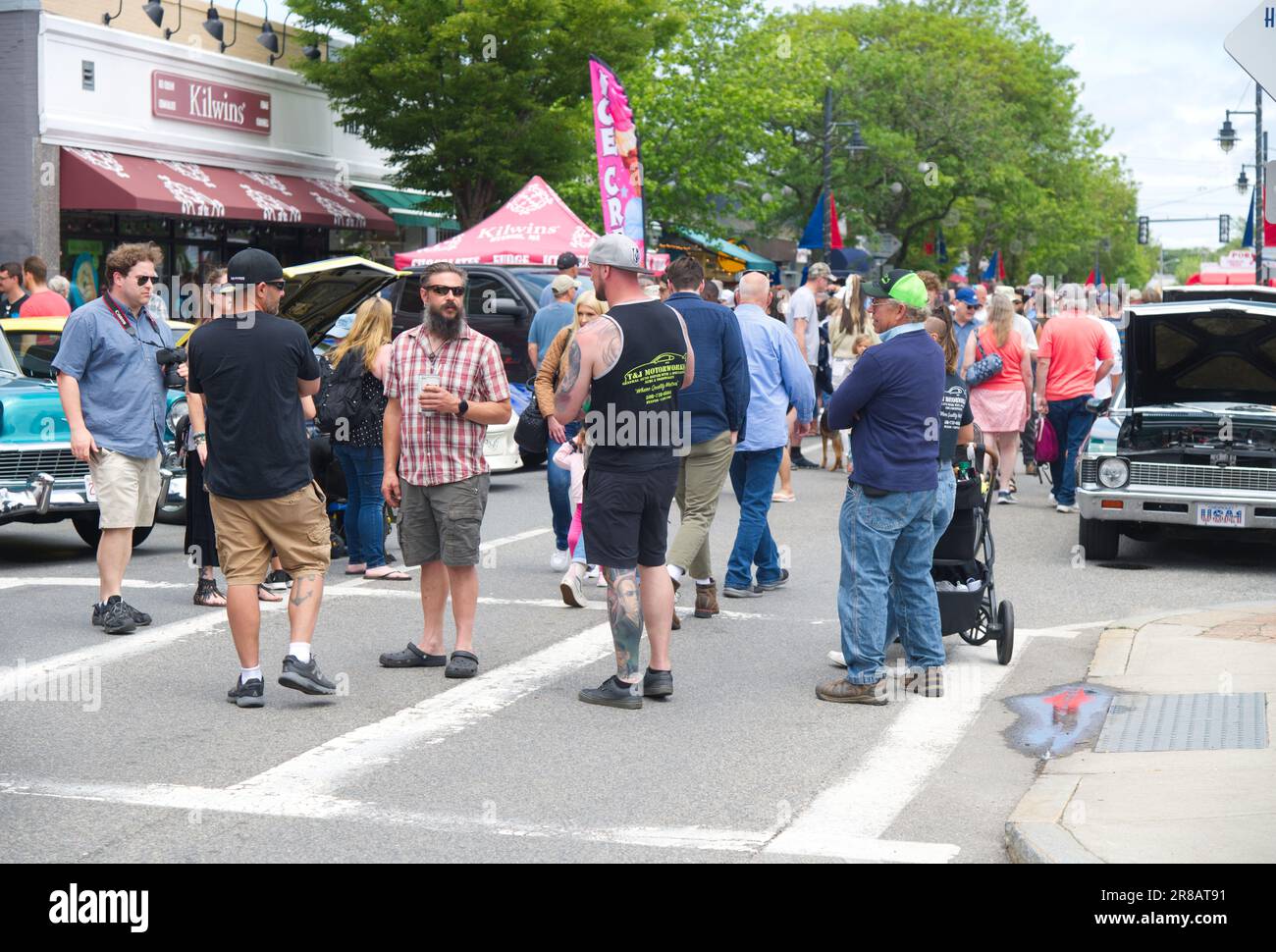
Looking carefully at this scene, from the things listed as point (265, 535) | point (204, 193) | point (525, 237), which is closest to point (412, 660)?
point (265, 535)

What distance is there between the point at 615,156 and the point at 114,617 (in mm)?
12937

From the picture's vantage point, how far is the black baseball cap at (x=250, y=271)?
6.92 metres

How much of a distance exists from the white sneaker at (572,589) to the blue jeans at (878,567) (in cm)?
236

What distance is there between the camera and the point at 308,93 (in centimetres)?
2888

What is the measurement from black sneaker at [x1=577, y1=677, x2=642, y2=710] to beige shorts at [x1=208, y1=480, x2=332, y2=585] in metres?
1.32

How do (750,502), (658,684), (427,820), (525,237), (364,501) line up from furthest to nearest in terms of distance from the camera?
(525,237) < (364,501) < (750,502) < (658,684) < (427,820)

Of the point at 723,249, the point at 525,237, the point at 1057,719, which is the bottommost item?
the point at 1057,719

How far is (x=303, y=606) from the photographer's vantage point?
707 centimetres

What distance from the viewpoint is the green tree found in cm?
2722

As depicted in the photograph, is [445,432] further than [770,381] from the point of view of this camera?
No

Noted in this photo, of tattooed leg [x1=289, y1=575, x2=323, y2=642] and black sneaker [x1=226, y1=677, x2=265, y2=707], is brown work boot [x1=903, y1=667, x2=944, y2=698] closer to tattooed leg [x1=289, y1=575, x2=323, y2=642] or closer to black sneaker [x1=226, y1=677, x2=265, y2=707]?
tattooed leg [x1=289, y1=575, x2=323, y2=642]

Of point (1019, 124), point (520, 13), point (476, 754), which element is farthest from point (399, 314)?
point (1019, 124)

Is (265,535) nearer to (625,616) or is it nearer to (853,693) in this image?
(625,616)
